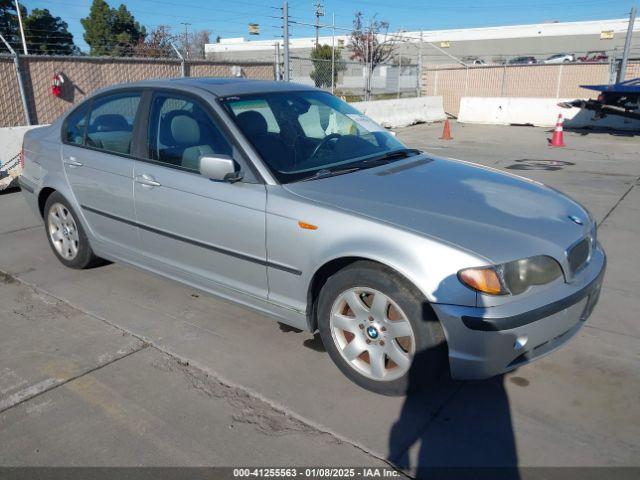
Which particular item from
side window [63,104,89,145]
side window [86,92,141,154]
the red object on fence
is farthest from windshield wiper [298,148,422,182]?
the red object on fence

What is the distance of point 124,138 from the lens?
4094 mm

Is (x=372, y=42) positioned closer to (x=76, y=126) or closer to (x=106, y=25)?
(x=106, y=25)

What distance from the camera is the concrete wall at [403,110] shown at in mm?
16781

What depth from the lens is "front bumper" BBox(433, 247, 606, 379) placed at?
2551mm

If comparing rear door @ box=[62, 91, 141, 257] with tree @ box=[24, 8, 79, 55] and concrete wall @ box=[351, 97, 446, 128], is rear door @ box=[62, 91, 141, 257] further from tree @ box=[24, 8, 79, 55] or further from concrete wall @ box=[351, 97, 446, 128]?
tree @ box=[24, 8, 79, 55]

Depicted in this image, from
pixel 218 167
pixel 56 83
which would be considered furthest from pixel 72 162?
pixel 56 83

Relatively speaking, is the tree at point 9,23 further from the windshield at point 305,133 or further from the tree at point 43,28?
the windshield at point 305,133

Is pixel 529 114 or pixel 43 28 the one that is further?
pixel 43 28

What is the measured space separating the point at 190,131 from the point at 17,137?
6101mm

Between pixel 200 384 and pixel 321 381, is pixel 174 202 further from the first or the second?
pixel 321 381

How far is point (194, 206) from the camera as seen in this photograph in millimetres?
3500

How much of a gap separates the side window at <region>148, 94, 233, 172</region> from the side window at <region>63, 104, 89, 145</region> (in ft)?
3.25

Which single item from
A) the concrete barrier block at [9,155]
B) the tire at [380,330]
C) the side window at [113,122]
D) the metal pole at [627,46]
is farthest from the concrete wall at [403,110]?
the tire at [380,330]

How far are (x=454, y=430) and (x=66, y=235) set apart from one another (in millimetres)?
3741
